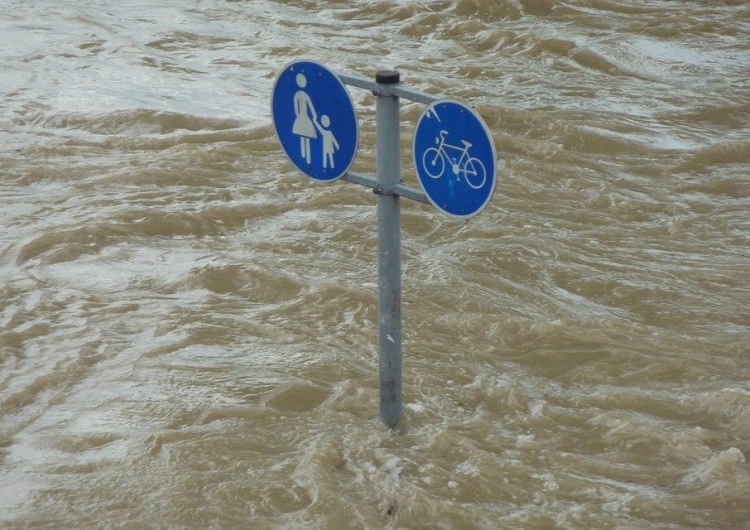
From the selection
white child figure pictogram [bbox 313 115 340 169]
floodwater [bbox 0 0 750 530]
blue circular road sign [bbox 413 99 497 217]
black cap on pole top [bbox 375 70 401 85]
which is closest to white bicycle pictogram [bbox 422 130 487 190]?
blue circular road sign [bbox 413 99 497 217]

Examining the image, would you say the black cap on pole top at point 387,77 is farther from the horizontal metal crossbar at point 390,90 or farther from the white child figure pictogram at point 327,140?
the white child figure pictogram at point 327,140

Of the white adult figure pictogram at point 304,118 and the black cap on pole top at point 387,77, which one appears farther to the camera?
the white adult figure pictogram at point 304,118

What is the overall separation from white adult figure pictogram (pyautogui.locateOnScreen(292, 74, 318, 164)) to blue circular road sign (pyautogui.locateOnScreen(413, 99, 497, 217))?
1.25 feet

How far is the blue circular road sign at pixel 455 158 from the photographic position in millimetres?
2783

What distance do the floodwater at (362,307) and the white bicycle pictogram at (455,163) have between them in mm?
1033

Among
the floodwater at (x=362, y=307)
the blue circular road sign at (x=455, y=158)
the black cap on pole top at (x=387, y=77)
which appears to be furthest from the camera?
the floodwater at (x=362, y=307)

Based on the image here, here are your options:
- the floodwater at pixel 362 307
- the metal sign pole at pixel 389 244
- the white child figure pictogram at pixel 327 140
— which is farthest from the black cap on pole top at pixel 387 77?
the floodwater at pixel 362 307

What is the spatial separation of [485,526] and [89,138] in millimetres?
4417

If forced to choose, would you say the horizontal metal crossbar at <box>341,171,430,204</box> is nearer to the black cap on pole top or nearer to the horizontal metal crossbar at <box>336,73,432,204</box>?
the horizontal metal crossbar at <box>336,73,432,204</box>

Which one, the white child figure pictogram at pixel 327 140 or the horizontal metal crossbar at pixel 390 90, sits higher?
the horizontal metal crossbar at pixel 390 90

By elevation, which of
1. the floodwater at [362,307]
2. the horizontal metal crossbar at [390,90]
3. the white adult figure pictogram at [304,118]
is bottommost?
the floodwater at [362,307]

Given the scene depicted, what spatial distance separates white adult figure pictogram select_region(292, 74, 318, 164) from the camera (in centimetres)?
312

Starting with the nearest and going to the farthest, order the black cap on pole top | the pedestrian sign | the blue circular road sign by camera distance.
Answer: the blue circular road sign → the black cap on pole top → the pedestrian sign

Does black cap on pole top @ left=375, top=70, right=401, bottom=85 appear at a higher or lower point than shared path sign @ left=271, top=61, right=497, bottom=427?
higher
